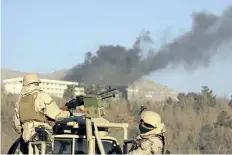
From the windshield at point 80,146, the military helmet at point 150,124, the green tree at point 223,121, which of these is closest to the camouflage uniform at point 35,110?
the windshield at point 80,146

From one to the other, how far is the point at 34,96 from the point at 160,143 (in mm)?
2186

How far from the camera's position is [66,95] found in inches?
1364

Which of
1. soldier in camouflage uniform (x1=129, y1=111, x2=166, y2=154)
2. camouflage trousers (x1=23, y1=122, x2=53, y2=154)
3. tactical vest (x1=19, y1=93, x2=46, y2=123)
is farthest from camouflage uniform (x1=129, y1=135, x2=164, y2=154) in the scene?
tactical vest (x1=19, y1=93, x2=46, y2=123)

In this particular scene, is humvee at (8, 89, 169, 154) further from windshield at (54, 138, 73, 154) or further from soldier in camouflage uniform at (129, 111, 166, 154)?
soldier in camouflage uniform at (129, 111, 166, 154)

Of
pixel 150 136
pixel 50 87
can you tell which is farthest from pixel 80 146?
pixel 50 87

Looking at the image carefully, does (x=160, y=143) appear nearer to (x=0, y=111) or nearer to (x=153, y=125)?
(x=153, y=125)

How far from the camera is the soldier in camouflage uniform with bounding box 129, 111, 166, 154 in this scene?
678 cm

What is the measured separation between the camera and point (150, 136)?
6867 mm

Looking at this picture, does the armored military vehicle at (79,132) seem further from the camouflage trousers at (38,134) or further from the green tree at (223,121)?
the green tree at (223,121)

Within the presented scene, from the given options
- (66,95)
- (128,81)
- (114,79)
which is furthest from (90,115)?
(66,95)

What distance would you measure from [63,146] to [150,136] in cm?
273

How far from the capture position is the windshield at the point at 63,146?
926cm

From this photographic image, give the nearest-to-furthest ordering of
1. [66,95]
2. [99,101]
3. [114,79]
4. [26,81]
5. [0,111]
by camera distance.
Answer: [26,81] < [99,101] < [114,79] < [0,111] < [66,95]

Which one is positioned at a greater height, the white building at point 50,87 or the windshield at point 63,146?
the white building at point 50,87
